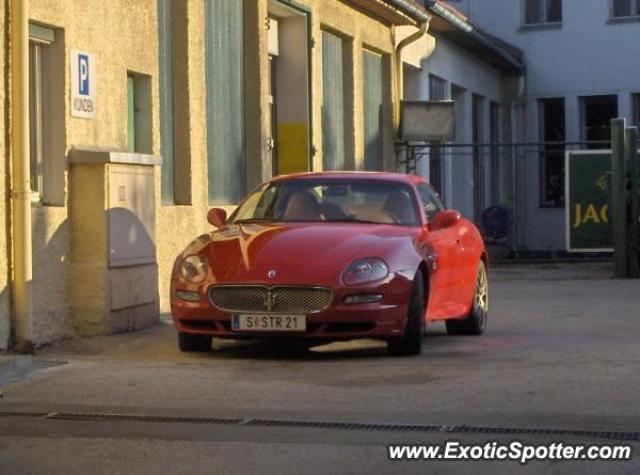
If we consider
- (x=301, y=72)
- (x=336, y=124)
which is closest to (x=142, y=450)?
(x=301, y=72)

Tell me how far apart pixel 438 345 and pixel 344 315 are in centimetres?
195

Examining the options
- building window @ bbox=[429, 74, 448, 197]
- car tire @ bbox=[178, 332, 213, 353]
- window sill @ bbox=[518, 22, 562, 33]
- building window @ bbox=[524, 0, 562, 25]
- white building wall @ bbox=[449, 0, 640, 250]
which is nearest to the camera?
car tire @ bbox=[178, 332, 213, 353]

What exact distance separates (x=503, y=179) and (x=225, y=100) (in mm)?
19857

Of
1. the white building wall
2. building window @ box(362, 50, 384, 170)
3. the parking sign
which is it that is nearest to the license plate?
the parking sign

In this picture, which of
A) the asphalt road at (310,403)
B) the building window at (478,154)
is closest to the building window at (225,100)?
the asphalt road at (310,403)

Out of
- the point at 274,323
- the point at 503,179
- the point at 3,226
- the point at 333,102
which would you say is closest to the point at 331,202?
the point at 274,323

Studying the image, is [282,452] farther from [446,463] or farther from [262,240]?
[262,240]

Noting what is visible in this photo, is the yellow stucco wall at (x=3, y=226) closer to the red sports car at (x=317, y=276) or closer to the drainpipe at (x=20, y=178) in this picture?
the drainpipe at (x=20, y=178)

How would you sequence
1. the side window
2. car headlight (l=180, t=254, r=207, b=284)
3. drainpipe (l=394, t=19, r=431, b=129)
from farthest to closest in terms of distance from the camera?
drainpipe (l=394, t=19, r=431, b=129) < the side window < car headlight (l=180, t=254, r=207, b=284)

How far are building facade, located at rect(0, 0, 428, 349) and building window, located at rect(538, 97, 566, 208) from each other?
643 inches

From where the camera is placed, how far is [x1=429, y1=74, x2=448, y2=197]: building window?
105 feet

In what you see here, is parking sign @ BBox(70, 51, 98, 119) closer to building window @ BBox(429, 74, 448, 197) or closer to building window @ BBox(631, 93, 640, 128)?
building window @ BBox(429, 74, 448, 197)

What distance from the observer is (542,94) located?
39.6 metres

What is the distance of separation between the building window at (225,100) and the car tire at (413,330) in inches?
279
